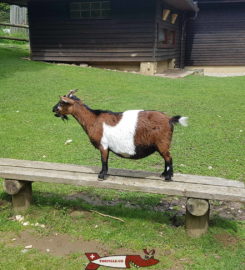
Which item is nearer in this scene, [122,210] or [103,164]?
[103,164]

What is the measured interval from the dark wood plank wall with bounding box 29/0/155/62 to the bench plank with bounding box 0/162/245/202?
38.9 feet

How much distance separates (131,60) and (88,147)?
946 cm

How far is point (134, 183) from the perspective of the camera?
3564 mm

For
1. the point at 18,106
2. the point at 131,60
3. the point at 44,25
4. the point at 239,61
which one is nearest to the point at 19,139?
the point at 18,106

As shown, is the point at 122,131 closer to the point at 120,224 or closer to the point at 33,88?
the point at 120,224

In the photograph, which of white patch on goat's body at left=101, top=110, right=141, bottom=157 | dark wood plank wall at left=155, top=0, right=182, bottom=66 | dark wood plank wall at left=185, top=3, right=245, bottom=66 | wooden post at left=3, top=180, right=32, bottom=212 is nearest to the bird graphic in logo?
white patch on goat's body at left=101, top=110, right=141, bottom=157

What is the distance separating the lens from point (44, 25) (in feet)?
52.1

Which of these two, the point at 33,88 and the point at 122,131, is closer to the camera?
the point at 122,131

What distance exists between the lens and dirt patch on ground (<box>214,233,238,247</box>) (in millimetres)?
3581

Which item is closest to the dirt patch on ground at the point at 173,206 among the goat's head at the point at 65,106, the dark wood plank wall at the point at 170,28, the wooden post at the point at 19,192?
the wooden post at the point at 19,192

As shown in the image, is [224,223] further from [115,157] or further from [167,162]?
[115,157]

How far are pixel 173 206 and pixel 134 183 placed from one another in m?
1.07

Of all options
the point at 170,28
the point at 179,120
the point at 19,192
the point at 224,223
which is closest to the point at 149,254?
the point at 224,223

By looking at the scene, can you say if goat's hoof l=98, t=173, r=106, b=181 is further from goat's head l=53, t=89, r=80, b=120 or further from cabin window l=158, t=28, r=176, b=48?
cabin window l=158, t=28, r=176, b=48
